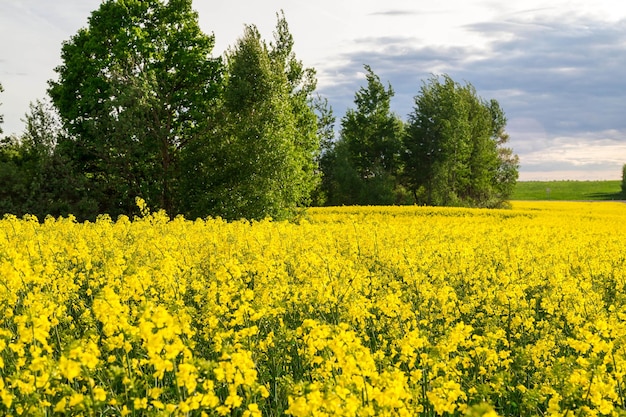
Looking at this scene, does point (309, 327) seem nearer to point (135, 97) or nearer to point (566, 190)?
point (135, 97)

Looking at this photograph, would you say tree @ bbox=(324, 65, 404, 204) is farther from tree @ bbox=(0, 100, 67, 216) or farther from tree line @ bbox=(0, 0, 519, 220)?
tree @ bbox=(0, 100, 67, 216)

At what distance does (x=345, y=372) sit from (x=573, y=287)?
543 cm

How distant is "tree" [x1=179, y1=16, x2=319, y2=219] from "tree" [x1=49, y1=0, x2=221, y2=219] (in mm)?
2323

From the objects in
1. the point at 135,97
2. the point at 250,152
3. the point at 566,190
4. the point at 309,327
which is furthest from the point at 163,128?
the point at 566,190

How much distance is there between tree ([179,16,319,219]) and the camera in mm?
24859

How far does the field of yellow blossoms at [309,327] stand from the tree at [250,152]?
875cm

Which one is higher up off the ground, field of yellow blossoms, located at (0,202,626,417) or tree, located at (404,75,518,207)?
tree, located at (404,75,518,207)

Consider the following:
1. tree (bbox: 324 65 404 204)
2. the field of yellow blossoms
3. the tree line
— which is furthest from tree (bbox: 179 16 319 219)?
tree (bbox: 324 65 404 204)

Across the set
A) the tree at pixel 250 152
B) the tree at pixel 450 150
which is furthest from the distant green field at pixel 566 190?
the tree at pixel 250 152

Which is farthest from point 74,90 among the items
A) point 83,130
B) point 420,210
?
point 420,210

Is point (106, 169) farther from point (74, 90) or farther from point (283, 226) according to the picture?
point (283, 226)

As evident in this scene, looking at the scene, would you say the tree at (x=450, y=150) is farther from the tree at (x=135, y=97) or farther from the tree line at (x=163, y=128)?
the tree at (x=135, y=97)

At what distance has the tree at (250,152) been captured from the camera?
2486cm

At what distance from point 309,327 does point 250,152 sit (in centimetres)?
1930
